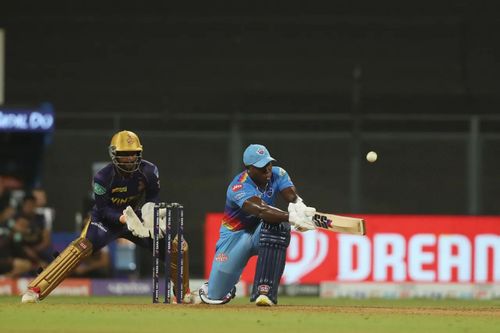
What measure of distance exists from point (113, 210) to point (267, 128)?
778cm

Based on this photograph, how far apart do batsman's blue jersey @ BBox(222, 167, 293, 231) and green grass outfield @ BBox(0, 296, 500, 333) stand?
0.91 metres

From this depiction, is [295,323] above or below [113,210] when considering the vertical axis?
below

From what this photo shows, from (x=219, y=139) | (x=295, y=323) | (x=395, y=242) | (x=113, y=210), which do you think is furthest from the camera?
(x=219, y=139)

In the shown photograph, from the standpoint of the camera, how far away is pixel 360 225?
31.9 ft

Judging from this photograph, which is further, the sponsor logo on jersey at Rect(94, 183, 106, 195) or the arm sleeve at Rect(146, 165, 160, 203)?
the arm sleeve at Rect(146, 165, 160, 203)

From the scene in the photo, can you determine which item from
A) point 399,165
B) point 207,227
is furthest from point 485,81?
point 207,227

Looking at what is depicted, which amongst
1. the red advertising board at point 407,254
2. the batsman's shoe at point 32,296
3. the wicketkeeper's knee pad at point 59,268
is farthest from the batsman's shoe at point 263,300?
the red advertising board at point 407,254

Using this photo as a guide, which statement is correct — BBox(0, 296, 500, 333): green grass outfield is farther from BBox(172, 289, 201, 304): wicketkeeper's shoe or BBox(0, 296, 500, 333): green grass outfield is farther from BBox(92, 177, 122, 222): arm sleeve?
BBox(92, 177, 122, 222): arm sleeve

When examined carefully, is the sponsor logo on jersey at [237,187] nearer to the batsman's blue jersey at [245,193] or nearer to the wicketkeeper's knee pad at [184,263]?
the batsman's blue jersey at [245,193]

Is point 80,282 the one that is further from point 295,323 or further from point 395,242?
point 295,323

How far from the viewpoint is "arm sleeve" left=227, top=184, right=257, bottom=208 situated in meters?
10.1

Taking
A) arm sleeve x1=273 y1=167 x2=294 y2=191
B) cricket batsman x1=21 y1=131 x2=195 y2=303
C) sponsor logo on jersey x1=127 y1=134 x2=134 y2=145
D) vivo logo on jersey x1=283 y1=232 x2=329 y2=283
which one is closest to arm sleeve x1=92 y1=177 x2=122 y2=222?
cricket batsman x1=21 y1=131 x2=195 y2=303

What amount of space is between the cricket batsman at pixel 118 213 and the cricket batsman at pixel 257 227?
14.9 inches

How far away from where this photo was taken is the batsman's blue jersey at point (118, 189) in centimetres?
1062
